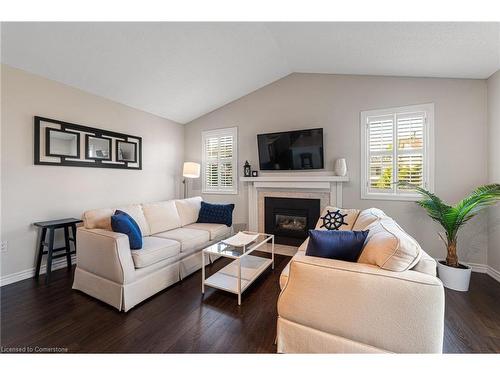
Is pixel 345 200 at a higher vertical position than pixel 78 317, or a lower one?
higher

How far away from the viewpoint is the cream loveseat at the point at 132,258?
187 centimetres

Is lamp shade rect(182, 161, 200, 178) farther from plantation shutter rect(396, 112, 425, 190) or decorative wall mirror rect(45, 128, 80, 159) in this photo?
plantation shutter rect(396, 112, 425, 190)

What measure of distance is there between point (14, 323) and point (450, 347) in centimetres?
335

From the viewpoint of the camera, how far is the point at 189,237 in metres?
2.64

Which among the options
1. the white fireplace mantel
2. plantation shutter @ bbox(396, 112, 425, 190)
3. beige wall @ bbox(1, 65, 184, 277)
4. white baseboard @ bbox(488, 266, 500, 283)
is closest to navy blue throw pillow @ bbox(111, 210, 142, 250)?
beige wall @ bbox(1, 65, 184, 277)

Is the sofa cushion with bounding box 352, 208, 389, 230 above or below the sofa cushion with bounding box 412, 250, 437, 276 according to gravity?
above

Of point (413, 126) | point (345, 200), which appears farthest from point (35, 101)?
point (413, 126)

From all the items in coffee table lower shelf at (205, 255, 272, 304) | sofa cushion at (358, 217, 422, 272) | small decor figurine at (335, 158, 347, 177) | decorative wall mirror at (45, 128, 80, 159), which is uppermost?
decorative wall mirror at (45, 128, 80, 159)

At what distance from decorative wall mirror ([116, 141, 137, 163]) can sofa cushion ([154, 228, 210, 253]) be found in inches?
61.9

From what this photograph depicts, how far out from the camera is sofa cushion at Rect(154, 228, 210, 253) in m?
2.55

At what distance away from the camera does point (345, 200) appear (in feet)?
11.0

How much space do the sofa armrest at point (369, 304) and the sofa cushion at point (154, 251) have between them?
4.72 ft
